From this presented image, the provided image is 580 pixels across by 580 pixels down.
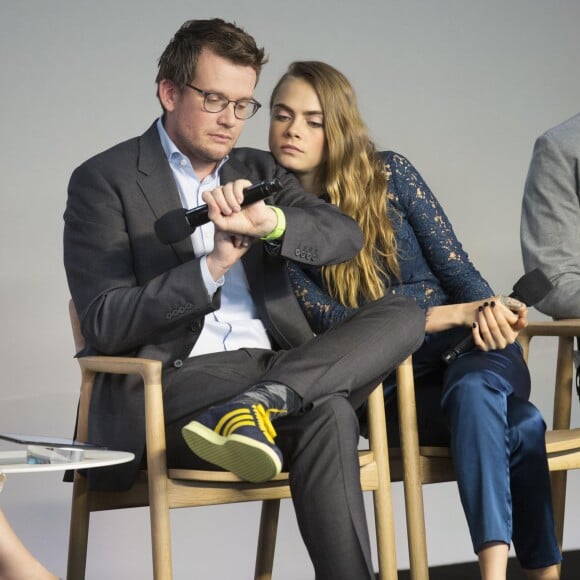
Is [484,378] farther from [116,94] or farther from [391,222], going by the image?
[116,94]

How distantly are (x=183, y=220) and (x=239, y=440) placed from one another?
0.53 m

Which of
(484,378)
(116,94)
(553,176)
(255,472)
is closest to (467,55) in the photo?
(116,94)

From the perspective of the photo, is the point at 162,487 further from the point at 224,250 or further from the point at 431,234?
the point at 431,234

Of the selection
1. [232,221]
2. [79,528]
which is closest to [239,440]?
[232,221]

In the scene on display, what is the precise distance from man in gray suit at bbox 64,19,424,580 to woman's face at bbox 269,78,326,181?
5cm

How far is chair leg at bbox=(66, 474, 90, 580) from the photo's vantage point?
2.31 metres

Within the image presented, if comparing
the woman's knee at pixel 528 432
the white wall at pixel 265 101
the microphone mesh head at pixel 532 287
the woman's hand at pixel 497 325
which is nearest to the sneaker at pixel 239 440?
the woman's knee at pixel 528 432

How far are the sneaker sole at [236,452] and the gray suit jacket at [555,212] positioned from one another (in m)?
1.04

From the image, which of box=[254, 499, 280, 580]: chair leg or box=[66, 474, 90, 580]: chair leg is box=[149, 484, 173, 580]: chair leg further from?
box=[254, 499, 280, 580]: chair leg

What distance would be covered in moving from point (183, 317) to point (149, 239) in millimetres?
215

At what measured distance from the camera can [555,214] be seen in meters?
2.80

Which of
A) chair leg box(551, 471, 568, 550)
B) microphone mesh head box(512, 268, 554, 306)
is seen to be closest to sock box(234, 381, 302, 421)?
microphone mesh head box(512, 268, 554, 306)

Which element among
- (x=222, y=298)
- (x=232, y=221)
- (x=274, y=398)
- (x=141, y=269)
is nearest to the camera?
(x=274, y=398)

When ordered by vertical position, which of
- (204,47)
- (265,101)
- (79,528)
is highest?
(265,101)
